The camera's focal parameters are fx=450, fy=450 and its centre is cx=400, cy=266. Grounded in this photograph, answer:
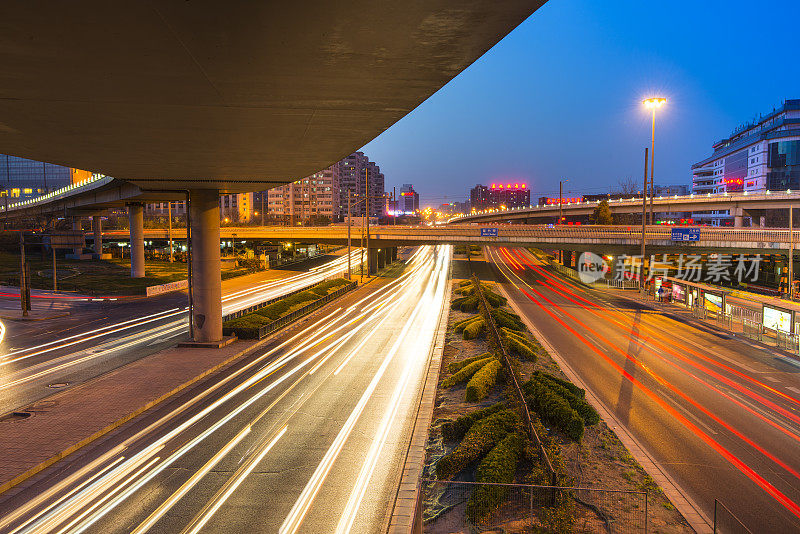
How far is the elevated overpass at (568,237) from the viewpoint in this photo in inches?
1713

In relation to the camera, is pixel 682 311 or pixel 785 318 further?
pixel 682 311

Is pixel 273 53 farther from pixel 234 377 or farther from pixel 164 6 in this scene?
pixel 234 377

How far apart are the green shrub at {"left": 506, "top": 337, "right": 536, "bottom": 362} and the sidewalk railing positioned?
11.2m

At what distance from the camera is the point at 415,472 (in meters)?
12.0

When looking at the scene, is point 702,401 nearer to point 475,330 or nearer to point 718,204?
point 475,330

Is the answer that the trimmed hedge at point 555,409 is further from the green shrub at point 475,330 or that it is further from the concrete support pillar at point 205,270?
the concrete support pillar at point 205,270

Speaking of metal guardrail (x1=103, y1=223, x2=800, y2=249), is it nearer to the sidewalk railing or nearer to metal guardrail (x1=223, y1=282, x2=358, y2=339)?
metal guardrail (x1=223, y1=282, x2=358, y2=339)

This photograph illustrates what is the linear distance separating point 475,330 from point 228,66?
21.7 m

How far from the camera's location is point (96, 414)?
1523 centimetres

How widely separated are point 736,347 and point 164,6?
104ft

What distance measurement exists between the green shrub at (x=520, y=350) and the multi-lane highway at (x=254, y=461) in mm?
4359

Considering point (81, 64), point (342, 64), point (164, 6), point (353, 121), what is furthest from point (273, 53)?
point (353, 121)

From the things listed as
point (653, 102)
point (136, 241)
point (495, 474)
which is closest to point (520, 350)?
point (495, 474)

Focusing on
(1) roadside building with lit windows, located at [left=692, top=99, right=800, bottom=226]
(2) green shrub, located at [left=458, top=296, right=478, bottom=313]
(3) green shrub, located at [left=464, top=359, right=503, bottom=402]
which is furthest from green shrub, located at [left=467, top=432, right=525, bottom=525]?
(1) roadside building with lit windows, located at [left=692, top=99, right=800, bottom=226]
